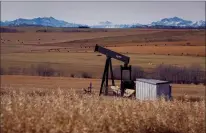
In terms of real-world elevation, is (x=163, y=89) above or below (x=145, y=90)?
above

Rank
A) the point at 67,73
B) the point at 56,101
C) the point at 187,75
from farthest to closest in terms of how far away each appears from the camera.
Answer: the point at 67,73 < the point at 187,75 < the point at 56,101

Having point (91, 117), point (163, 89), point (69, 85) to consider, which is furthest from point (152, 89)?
point (69, 85)

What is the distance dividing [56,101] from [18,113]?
0.79 m

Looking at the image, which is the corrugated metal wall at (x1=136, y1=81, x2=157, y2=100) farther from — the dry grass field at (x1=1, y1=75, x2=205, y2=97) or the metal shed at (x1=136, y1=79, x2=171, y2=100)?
the dry grass field at (x1=1, y1=75, x2=205, y2=97)

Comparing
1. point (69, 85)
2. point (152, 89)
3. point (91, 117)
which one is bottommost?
point (69, 85)

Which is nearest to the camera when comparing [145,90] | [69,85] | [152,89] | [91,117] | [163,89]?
[91,117]

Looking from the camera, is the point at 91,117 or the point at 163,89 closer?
the point at 91,117

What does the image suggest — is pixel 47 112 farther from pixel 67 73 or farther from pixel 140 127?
pixel 67 73

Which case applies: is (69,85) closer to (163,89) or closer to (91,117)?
(163,89)

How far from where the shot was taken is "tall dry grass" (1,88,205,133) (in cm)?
501

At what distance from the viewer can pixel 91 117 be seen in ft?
17.7

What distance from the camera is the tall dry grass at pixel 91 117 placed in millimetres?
5008

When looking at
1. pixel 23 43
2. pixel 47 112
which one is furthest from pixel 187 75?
pixel 23 43

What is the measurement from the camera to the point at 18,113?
520 cm
